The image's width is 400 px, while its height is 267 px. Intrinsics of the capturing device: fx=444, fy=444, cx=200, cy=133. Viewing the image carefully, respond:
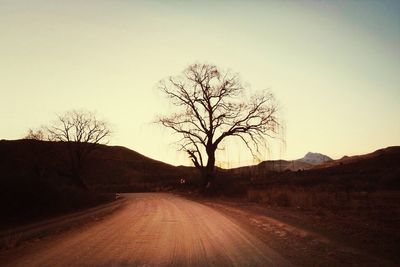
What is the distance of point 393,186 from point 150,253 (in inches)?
1509

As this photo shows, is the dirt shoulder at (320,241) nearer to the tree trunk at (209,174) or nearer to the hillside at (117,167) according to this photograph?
the tree trunk at (209,174)

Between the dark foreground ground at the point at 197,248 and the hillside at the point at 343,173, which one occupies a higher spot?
the hillside at the point at 343,173

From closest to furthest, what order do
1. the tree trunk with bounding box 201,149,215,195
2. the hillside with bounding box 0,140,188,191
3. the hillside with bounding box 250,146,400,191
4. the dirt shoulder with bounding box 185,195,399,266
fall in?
the dirt shoulder with bounding box 185,195,399,266
the tree trunk with bounding box 201,149,215,195
the hillside with bounding box 250,146,400,191
the hillside with bounding box 0,140,188,191

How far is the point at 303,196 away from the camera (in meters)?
26.5

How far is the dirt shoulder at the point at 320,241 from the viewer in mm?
9250

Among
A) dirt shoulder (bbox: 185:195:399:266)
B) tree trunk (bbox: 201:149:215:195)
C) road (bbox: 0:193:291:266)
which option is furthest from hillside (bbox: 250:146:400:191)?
road (bbox: 0:193:291:266)

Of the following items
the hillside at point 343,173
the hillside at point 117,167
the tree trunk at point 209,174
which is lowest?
the tree trunk at point 209,174

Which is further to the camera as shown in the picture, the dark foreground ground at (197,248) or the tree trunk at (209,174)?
the tree trunk at (209,174)

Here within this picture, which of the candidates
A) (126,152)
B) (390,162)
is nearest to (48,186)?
(390,162)

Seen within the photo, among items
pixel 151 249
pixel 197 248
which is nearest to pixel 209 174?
pixel 197 248

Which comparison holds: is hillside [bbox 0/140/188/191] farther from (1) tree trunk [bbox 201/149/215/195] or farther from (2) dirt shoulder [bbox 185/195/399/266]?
(2) dirt shoulder [bbox 185/195/399/266]

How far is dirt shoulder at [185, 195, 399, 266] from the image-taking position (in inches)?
364

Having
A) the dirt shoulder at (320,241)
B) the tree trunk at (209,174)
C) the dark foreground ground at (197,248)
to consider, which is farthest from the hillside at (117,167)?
the dirt shoulder at (320,241)

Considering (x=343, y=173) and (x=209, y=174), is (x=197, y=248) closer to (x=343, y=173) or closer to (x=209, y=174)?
(x=209, y=174)
